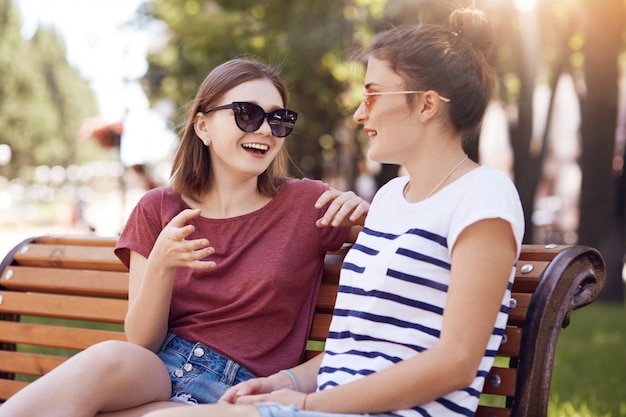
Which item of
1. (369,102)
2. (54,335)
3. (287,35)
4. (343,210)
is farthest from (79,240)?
(287,35)

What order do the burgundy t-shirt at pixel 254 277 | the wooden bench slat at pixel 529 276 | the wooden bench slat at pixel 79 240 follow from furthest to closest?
the wooden bench slat at pixel 79 240, the burgundy t-shirt at pixel 254 277, the wooden bench slat at pixel 529 276

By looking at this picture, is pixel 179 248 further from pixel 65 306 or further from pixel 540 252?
pixel 65 306

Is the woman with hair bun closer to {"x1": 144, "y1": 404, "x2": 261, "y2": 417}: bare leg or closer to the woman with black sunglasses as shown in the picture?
{"x1": 144, "y1": 404, "x2": 261, "y2": 417}: bare leg

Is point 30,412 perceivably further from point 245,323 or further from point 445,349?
point 445,349

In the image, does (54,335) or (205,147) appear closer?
(205,147)

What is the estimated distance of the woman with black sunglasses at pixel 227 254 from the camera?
302 centimetres

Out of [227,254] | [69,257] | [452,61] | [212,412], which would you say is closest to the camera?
[212,412]

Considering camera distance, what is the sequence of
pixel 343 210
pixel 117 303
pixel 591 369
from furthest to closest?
pixel 591 369 → pixel 117 303 → pixel 343 210

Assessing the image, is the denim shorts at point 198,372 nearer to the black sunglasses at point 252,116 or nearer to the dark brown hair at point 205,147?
the dark brown hair at point 205,147

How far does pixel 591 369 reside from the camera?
6.88 m

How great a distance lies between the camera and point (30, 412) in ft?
8.84

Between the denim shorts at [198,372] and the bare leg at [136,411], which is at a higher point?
the denim shorts at [198,372]

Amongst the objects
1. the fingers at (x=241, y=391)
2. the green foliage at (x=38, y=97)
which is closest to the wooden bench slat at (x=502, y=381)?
the fingers at (x=241, y=391)

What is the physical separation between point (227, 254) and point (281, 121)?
1.79ft
